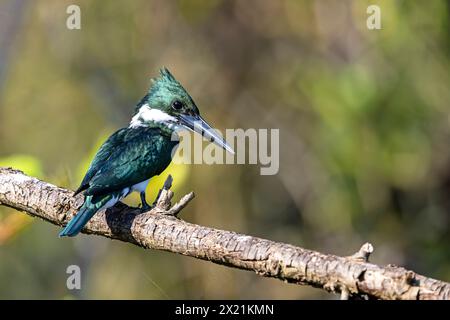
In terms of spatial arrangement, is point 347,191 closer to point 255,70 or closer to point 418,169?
point 418,169

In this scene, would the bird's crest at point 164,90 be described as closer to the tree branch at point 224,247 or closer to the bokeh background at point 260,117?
the tree branch at point 224,247

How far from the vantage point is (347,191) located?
5.82 metres

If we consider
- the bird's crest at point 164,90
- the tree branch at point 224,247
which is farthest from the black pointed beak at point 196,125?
the tree branch at point 224,247

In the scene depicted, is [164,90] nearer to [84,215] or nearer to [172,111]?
[172,111]

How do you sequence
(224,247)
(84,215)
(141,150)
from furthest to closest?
(141,150)
(84,215)
(224,247)

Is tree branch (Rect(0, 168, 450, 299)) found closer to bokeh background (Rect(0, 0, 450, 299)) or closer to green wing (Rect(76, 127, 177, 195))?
green wing (Rect(76, 127, 177, 195))

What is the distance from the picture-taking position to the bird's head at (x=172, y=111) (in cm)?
462

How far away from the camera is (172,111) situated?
182 inches

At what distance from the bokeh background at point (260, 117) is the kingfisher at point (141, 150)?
1303mm

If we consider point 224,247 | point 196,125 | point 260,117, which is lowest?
point 224,247

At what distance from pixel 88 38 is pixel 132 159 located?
3323mm

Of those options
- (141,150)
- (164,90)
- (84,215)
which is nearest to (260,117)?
(164,90)

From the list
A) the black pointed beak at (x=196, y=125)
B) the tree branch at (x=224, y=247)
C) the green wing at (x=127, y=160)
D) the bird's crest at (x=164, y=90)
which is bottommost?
the tree branch at (x=224, y=247)

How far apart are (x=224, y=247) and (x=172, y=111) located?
1.74 m
